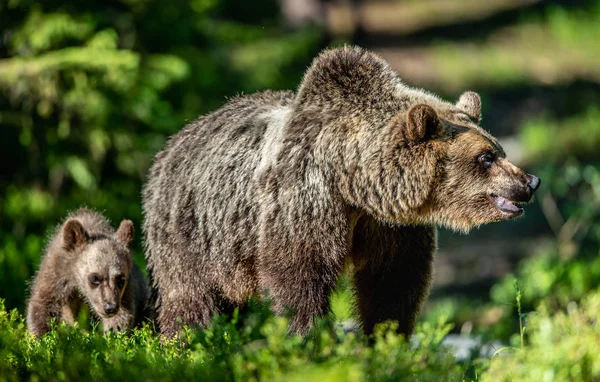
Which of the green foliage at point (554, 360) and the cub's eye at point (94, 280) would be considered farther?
the cub's eye at point (94, 280)

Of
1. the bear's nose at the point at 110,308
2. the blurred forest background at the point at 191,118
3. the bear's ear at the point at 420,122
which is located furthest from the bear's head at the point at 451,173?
the bear's nose at the point at 110,308

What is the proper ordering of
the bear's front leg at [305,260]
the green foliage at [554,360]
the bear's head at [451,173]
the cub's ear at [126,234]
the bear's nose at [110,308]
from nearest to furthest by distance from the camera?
the green foliage at [554,360]
the bear's front leg at [305,260]
the bear's head at [451,173]
the bear's nose at [110,308]
the cub's ear at [126,234]

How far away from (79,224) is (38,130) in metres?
3.89

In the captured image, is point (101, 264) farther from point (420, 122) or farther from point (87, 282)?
point (420, 122)

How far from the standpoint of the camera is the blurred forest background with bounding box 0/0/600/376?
418 inches

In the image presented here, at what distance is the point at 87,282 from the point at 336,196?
2246mm

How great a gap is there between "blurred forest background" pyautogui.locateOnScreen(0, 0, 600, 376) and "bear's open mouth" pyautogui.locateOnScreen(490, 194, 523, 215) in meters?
1.07

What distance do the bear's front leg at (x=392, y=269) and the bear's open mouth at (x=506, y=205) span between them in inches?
22.2

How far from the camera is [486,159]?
6.13m

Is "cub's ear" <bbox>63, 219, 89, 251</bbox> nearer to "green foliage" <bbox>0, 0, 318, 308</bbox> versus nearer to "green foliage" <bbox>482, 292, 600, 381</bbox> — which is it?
"green foliage" <bbox>0, 0, 318, 308</bbox>

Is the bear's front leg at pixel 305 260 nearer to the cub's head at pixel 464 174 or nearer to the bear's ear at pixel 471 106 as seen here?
the cub's head at pixel 464 174

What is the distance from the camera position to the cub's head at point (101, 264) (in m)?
7.02

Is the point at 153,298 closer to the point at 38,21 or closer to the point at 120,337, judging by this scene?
the point at 120,337

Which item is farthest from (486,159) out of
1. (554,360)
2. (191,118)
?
(191,118)
